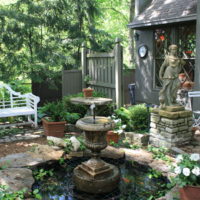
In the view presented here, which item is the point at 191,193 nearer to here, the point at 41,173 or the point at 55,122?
the point at 41,173

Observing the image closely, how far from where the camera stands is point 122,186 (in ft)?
14.2

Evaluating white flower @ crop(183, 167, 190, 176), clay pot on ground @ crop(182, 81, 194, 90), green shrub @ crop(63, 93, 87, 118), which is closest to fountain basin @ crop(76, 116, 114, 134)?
white flower @ crop(183, 167, 190, 176)

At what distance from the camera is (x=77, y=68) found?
9.98m

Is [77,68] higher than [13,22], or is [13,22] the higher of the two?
[13,22]

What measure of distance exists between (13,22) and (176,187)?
253 inches

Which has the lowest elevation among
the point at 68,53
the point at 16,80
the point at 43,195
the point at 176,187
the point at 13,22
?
the point at 43,195

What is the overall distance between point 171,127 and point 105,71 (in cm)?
349

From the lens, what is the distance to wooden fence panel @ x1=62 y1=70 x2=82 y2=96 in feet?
29.5

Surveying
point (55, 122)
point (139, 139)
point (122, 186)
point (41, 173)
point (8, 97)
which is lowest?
point (122, 186)

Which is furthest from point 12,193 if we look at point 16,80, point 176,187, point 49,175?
point 16,80

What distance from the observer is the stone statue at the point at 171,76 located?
5.47 metres

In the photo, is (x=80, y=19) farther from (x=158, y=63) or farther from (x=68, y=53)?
(x=158, y=63)

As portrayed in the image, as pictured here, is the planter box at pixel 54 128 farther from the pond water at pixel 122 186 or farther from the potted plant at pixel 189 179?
the potted plant at pixel 189 179

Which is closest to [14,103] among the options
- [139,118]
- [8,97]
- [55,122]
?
[8,97]
